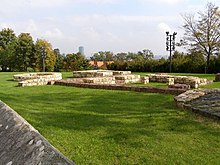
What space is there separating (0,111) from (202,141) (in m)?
3.11

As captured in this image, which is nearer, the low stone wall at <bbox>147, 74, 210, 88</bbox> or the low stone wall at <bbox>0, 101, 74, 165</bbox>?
the low stone wall at <bbox>0, 101, 74, 165</bbox>

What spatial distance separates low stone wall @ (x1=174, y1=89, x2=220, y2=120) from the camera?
5.60 m

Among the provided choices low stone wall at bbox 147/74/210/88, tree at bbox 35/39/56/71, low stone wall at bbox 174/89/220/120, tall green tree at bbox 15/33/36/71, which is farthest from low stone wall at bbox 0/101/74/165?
tall green tree at bbox 15/33/36/71

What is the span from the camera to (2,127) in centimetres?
231

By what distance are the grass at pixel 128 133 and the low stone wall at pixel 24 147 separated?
4.96 ft

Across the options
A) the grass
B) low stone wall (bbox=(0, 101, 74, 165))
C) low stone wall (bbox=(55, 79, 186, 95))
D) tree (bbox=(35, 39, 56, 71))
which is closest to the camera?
low stone wall (bbox=(0, 101, 74, 165))

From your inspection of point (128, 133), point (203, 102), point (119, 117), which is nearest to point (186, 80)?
point (203, 102)

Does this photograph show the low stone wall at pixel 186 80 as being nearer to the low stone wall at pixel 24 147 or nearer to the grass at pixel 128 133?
the grass at pixel 128 133

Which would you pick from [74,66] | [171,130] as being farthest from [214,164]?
[74,66]

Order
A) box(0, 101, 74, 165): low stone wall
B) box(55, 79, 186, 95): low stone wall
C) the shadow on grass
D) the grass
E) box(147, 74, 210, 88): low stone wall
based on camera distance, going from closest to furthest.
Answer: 1. box(0, 101, 74, 165): low stone wall
2. the grass
3. the shadow on grass
4. box(55, 79, 186, 95): low stone wall
5. box(147, 74, 210, 88): low stone wall

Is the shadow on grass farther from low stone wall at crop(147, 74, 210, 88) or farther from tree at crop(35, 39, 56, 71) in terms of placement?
tree at crop(35, 39, 56, 71)

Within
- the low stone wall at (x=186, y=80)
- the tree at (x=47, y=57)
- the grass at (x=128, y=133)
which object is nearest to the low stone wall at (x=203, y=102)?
the grass at (x=128, y=133)

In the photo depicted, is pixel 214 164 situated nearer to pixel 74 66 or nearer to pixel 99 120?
pixel 99 120

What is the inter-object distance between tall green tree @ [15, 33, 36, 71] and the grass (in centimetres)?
2978
